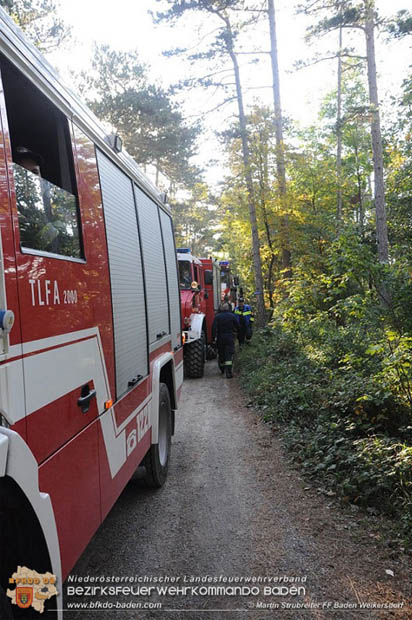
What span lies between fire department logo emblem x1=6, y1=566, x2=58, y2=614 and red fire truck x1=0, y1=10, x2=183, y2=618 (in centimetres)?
3

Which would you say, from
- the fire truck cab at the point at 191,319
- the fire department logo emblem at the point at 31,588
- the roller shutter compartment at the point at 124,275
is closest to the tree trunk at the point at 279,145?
the fire truck cab at the point at 191,319

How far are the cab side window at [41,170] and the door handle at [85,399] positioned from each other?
0.75 metres

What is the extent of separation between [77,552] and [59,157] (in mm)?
2168

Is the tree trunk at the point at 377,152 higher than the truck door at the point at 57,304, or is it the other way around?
the tree trunk at the point at 377,152

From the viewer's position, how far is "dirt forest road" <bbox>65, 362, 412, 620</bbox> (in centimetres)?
288

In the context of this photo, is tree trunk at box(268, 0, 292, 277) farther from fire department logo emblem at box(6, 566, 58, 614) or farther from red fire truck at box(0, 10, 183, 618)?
fire department logo emblem at box(6, 566, 58, 614)

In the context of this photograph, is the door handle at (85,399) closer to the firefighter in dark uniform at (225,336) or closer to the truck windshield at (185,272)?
the firefighter in dark uniform at (225,336)

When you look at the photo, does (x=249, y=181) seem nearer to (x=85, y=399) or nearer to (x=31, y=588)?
(x=85, y=399)

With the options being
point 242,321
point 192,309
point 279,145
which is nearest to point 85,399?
point 192,309

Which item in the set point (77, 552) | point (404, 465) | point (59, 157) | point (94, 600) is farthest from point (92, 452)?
point (404, 465)

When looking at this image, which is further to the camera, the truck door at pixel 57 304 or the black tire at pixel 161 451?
the black tire at pixel 161 451

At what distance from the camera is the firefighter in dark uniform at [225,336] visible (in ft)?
35.8

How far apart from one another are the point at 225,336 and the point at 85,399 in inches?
340

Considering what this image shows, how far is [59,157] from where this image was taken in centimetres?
253
